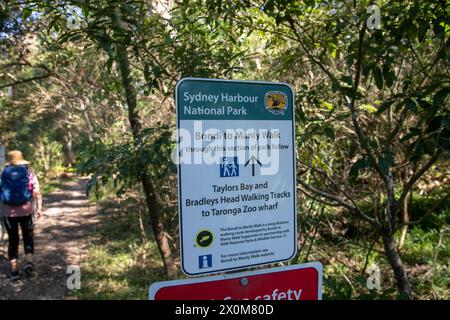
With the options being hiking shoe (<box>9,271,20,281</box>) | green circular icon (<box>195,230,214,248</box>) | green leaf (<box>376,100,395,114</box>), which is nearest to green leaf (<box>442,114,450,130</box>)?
green leaf (<box>376,100,395,114</box>)

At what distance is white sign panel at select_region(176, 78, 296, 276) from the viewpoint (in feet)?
4.84

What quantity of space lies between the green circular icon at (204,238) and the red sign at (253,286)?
0.12 meters

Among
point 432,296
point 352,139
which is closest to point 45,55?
point 352,139

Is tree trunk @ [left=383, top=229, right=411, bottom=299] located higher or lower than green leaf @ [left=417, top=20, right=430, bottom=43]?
lower

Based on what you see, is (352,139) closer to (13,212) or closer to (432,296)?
(432,296)

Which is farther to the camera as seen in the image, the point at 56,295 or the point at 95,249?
the point at 95,249

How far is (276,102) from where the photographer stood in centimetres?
165

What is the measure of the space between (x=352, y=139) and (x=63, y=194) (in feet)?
42.7

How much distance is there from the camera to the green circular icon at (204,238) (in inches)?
58.4

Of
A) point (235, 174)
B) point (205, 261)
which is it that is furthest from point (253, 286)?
point (235, 174)

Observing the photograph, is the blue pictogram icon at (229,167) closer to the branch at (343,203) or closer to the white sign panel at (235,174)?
the white sign panel at (235,174)

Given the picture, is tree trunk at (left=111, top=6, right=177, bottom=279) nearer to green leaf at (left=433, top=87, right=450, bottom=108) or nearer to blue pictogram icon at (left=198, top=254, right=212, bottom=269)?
blue pictogram icon at (left=198, top=254, right=212, bottom=269)

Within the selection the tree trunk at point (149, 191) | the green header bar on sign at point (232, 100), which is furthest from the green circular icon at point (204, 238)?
the tree trunk at point (149, 191)

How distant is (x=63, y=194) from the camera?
15523mm
